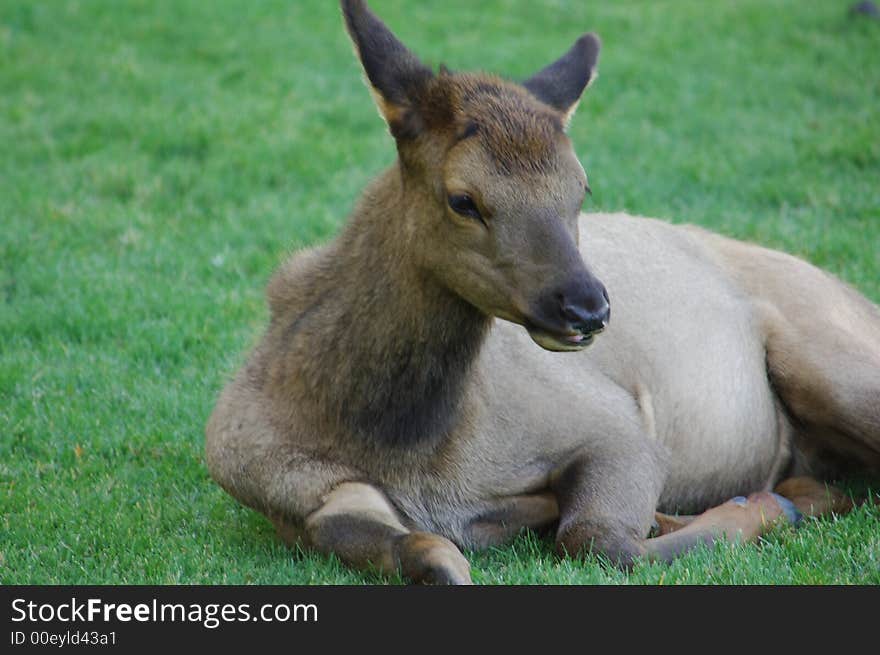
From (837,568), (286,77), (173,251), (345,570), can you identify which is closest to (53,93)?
(286,77)

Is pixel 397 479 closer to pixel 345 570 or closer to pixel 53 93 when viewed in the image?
pixel 345 570

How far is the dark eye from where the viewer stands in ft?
18.0

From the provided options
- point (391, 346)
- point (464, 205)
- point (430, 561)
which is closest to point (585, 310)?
point (464, 205)

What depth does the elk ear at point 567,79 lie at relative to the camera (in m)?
6.12

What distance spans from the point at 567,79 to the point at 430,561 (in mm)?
2269

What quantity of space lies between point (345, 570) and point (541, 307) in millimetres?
1353

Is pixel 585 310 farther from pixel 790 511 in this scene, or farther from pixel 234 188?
pixel 234 188

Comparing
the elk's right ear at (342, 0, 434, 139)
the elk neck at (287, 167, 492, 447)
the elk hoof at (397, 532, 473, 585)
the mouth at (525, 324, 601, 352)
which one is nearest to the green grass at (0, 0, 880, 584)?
the elk hoof at (397, 532, 473, 585)

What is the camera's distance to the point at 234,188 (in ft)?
37.7

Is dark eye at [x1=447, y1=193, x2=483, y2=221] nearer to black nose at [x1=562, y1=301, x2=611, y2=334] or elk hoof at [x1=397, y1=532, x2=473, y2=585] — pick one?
black nose at [x1=562, y1=301, x2=611, y2=334]

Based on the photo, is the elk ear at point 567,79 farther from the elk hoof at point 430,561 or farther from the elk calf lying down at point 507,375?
the elk hoof at point 430,561

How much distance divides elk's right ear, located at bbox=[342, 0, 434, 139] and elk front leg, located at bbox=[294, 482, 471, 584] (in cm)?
152

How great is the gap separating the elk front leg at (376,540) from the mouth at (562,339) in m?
0.89

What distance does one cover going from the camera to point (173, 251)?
10.3 meters
